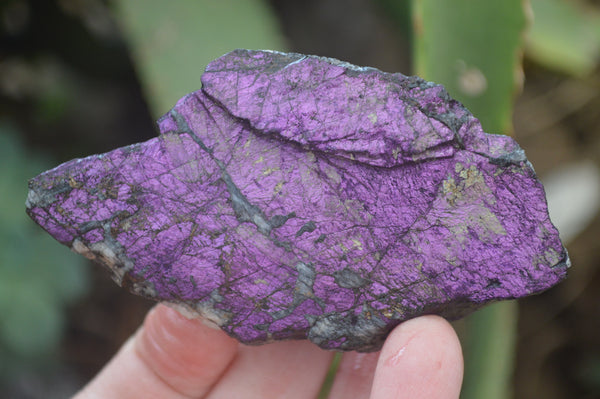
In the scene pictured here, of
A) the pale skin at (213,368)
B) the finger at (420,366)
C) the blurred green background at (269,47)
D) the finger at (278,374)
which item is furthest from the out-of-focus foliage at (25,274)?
the finger at (420,366)

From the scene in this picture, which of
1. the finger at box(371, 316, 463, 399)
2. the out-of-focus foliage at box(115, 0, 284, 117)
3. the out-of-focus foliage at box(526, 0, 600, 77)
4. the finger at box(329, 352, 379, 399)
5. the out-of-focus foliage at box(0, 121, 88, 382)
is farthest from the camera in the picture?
the out-of-focus foliage at box(526, 0, 600, 77)

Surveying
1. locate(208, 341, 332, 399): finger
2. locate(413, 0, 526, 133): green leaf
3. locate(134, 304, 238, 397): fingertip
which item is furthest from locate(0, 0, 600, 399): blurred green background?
locate(134, 304, 238, 397): fingertip

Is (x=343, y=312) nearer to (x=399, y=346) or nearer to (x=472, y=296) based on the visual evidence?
(x=399, y=346)

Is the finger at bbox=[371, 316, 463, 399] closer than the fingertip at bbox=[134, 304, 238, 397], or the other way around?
the finger at bbox=[371, 316, 463, 399]

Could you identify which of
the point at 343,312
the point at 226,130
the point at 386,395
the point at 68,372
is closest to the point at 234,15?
the point at 226,130

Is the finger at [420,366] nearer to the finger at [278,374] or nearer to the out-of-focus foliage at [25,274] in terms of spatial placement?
the finger at [278,374]

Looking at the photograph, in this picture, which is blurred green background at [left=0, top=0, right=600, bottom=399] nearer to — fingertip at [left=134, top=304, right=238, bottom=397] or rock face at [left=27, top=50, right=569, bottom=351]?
rock face at [left=27, top=50, right=569, bottom=351]

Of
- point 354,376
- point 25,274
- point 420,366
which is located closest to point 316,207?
point 420,366

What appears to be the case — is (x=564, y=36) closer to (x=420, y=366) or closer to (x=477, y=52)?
(x=477, y=52)
